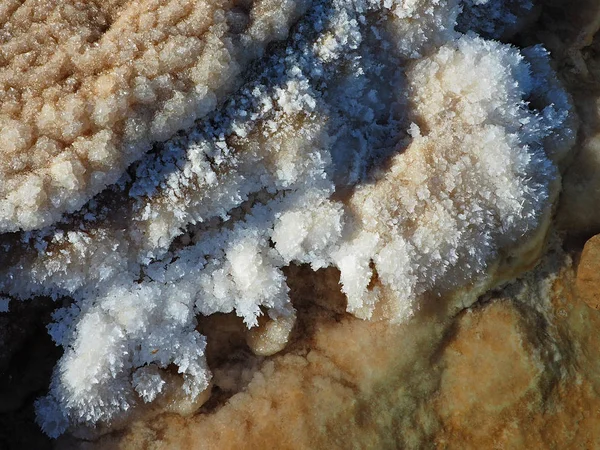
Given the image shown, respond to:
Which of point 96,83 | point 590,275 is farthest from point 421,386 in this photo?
point 96,83

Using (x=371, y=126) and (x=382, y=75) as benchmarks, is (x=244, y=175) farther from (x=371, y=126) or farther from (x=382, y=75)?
(x=382, y=75)

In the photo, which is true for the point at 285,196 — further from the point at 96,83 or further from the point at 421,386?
the point at 421,386

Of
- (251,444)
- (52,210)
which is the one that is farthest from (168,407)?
(52,210)

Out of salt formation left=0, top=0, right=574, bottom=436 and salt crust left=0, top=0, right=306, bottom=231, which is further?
salt formation left=0, top=0, right=574, bottom=436

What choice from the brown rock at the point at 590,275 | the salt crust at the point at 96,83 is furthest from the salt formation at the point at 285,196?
the brown rock at the point at 590,275

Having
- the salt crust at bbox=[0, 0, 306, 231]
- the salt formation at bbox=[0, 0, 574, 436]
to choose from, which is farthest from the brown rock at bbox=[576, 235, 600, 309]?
the salt crust at bbox=[0, 0, 306, 231]

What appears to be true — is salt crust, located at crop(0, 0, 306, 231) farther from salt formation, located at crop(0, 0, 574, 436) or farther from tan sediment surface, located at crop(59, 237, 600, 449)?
tan sediment surface, located at crop(59, 237, 600, 449)

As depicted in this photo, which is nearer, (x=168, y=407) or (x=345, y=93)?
(x=168, y=407)

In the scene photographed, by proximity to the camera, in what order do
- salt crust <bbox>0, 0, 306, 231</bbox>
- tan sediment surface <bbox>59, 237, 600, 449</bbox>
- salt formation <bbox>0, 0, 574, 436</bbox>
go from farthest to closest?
tan sediment surface <bbox>59, 237, 600, 449</bbox> < salt formation <bbox>0, 0, 574, 436</bbox> < salt crust <bbox>0, 0, 306, 231</bbox>

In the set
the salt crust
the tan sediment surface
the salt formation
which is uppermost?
the salt crust
